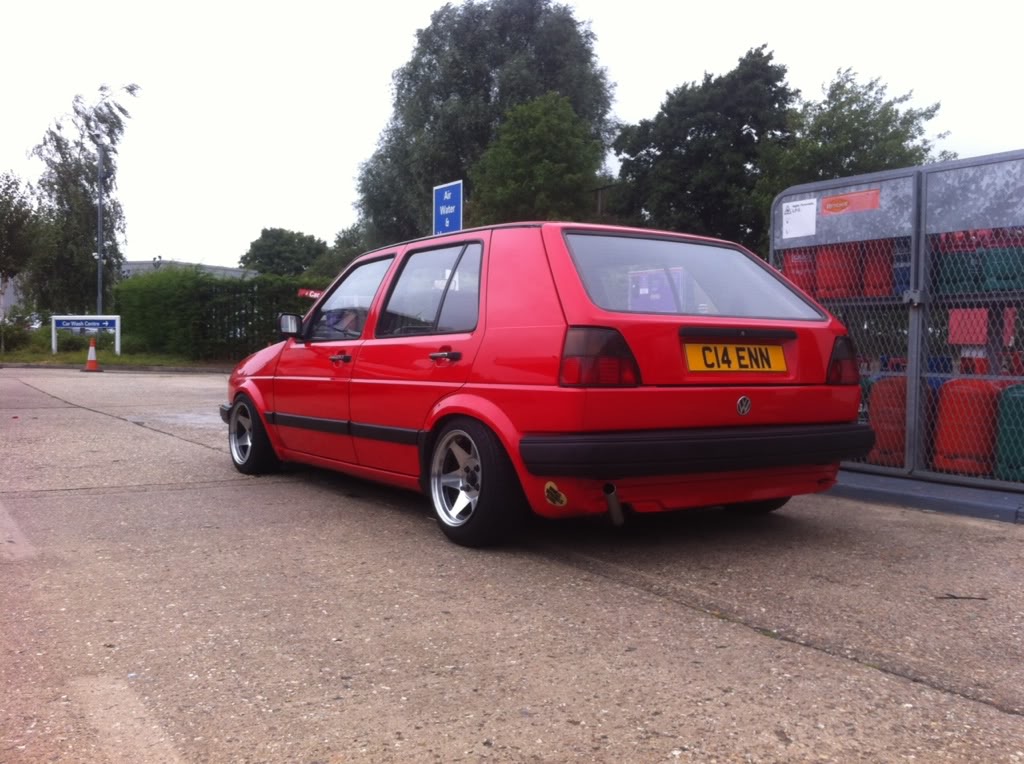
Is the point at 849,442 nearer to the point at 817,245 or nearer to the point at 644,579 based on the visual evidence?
the point at 644,579

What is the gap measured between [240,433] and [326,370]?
1.57 metres

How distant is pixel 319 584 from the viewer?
151 inches

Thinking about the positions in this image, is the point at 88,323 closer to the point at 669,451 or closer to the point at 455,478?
the point at 455,478

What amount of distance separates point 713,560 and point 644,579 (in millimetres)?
493

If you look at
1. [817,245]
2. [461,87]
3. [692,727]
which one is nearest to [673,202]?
[461,87]

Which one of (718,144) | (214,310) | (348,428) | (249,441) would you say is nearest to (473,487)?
(348,428)

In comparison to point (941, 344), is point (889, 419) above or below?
below

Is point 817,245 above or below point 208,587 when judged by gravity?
above

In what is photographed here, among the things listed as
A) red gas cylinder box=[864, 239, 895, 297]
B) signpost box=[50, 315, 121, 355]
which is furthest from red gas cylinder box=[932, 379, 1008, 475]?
signpost box=[50, 315, 121, 355]

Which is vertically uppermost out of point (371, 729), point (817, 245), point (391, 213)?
point (391, 213)

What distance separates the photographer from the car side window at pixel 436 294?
454 centimetres

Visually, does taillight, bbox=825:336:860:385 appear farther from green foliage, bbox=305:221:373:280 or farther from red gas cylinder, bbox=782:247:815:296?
green foliage, bbox=305:221:373:280

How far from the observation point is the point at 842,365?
4.55m

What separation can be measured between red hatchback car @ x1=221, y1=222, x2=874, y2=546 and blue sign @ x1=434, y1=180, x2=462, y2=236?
6985 mm
